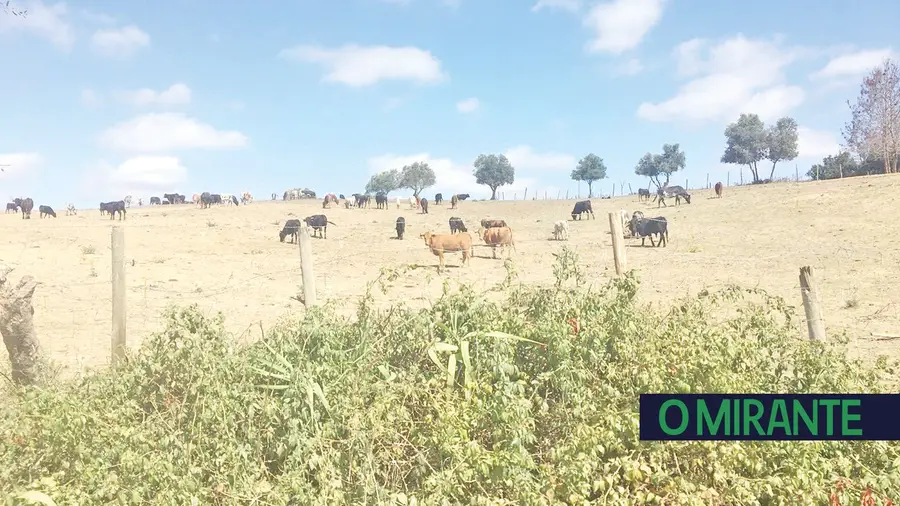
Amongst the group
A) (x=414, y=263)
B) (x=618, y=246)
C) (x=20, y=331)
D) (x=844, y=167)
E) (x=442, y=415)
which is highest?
(x=844, y=167)

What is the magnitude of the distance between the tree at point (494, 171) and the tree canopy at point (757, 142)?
32311 millimetres

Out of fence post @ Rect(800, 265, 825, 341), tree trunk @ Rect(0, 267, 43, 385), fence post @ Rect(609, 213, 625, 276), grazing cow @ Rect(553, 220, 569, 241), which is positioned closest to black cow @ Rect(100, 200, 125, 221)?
grazing cow @ Rect(553, 220, 569, 241)

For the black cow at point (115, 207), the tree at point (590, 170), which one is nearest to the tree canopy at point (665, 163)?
the tree at point (590, 170)

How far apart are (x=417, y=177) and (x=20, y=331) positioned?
95.1 metres

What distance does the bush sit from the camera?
10.6 ft

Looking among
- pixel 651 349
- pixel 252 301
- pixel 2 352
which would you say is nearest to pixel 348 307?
pixel 252 301

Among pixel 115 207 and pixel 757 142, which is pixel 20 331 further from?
pixel 757 142

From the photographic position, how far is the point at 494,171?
301ft

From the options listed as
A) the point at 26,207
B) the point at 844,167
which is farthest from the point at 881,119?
the point at 26,207

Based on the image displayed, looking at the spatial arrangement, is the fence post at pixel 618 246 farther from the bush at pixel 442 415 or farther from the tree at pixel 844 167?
the tree at pixel 844 167

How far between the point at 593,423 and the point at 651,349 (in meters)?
0.72

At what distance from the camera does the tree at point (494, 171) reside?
91.9 m

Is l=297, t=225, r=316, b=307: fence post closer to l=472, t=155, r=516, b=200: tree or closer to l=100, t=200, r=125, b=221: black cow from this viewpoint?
l=100, t=200, r=125, b=221: black cow

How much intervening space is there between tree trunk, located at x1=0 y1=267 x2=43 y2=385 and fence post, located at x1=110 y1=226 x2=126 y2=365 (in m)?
0.69
